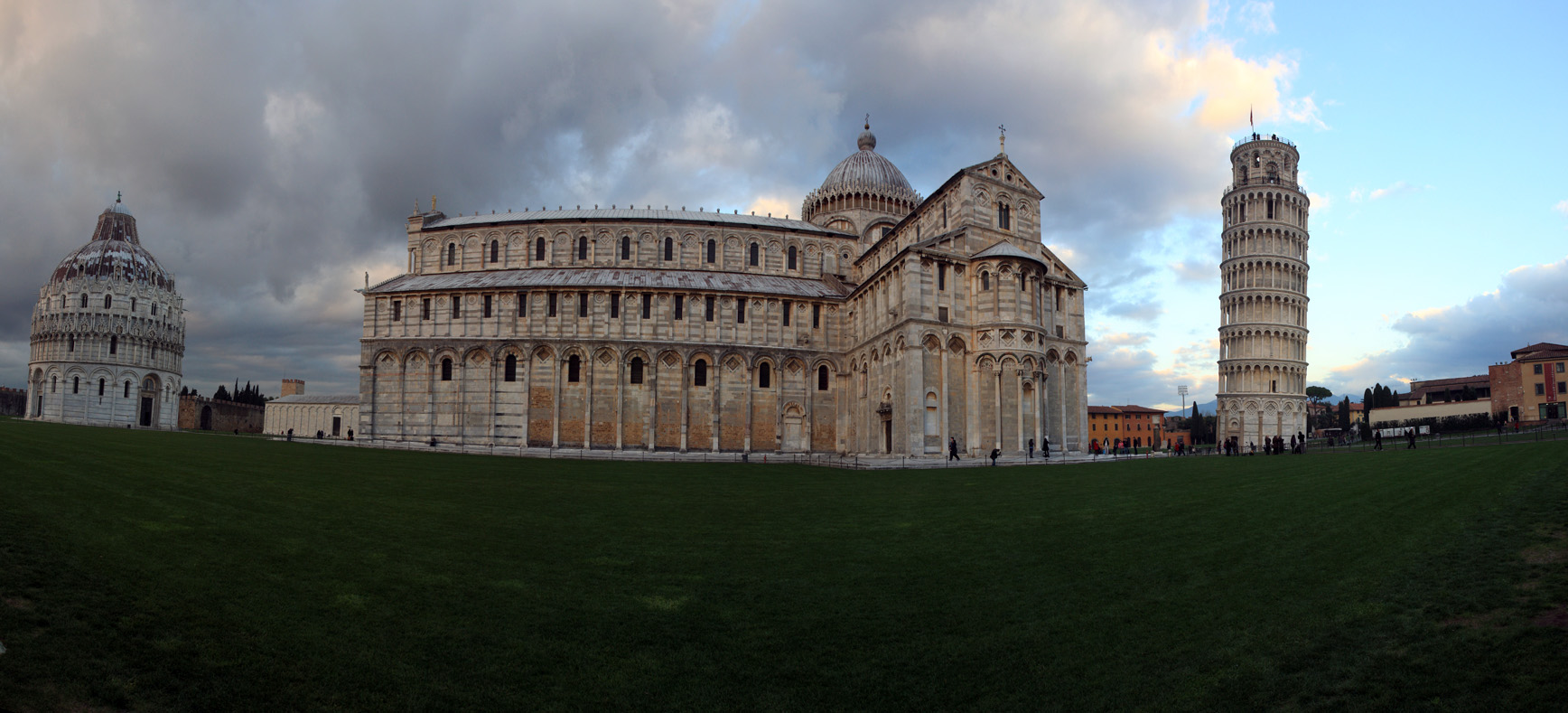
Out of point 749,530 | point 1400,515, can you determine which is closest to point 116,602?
point 749,530

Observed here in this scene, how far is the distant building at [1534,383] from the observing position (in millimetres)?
66688

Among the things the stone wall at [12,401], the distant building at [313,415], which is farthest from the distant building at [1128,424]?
the stone wall at [12,401]

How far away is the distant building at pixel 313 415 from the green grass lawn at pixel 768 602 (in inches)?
2981

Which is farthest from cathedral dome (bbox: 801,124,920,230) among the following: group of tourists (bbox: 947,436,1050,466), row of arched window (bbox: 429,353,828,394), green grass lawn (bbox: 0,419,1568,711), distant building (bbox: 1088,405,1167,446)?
distant building (bbox: 1088,405,1167,446)

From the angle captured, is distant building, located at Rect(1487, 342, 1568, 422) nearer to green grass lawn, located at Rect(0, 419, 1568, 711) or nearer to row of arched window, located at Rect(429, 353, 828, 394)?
row of arched window, located at Rect(429, 353, 828, 394)

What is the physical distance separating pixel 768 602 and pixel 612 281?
→ 138ft

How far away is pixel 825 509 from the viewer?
18.8m

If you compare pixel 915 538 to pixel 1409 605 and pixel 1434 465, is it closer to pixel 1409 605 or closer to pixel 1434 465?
pixel 1409 605

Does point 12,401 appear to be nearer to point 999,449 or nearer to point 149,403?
point 149,403

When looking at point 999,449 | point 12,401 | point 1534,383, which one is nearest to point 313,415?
point 12,401

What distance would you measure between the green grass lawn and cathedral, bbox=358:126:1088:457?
23.8 m

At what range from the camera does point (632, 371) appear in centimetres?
4925

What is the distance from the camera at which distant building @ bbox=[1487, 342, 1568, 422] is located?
2625 inches

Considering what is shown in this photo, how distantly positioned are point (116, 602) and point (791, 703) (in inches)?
280
